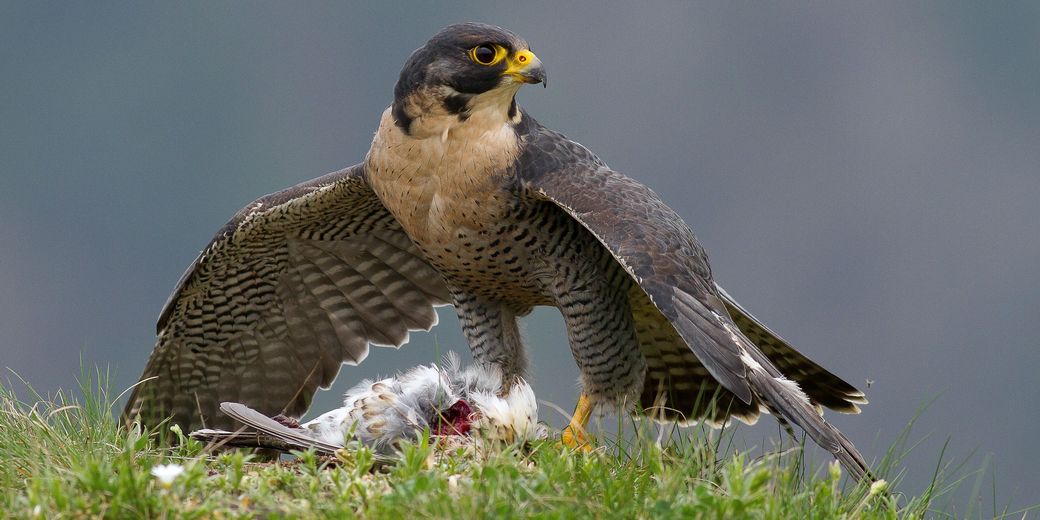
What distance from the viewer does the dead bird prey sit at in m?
4.29

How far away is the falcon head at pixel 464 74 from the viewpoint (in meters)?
4.89

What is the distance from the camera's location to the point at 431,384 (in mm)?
4836

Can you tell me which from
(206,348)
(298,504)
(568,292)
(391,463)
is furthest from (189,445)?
(206,348)

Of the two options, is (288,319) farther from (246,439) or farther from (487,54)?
(487,54)

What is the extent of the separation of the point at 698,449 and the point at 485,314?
1940 mm

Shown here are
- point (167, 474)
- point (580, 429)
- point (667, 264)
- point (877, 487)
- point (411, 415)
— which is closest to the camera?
point (167, 474)

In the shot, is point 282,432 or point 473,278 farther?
point 473,278

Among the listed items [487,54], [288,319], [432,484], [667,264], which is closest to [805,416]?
[667,264]

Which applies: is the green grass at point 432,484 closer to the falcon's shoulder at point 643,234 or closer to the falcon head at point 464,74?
the falcon's shoulder at point 643,234

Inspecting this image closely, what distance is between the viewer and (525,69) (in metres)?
4.86

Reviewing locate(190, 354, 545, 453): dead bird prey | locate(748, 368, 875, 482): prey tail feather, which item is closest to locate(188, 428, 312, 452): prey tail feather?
locate(190, 354, 545, 453): dead bird prey

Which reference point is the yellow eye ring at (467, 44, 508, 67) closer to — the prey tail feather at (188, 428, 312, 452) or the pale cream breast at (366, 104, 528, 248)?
the pale cream breast at (366, 104, 528, 248)

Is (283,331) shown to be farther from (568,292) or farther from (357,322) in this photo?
(568,292)

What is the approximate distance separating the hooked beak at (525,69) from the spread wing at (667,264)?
36cm
